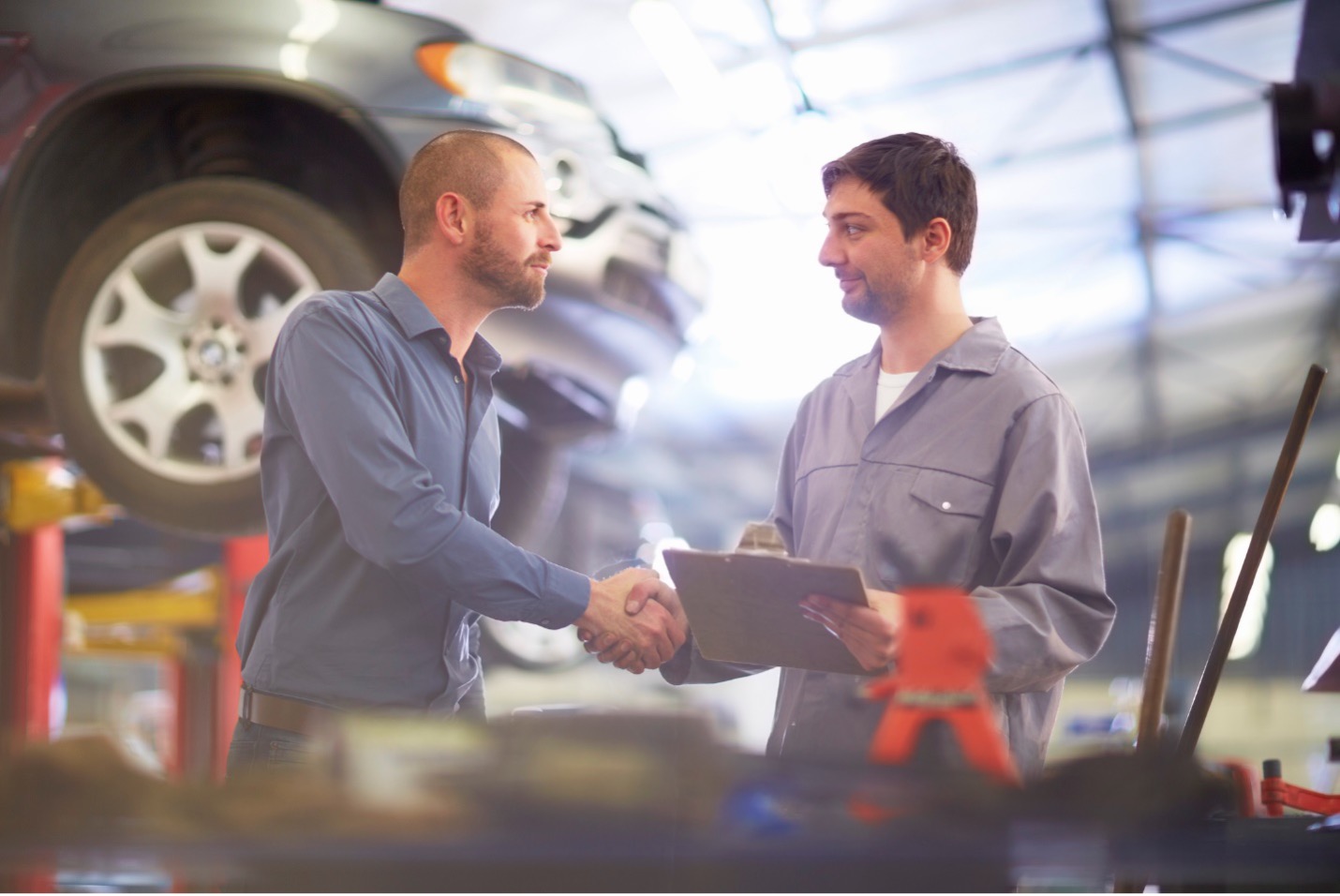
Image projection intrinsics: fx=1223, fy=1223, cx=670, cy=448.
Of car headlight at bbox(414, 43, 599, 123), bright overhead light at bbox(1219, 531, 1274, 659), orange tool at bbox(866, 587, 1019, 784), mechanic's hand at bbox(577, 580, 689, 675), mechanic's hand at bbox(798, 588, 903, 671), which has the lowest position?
orange tool at bbox(866, 587, 1019, 784)

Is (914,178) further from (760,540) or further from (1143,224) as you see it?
(1143,224)

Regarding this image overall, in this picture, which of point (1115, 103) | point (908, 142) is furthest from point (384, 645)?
point (1115, 103)

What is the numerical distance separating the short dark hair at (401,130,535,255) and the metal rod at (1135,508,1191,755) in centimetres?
83

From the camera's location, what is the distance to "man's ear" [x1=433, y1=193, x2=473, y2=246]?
4.56ft

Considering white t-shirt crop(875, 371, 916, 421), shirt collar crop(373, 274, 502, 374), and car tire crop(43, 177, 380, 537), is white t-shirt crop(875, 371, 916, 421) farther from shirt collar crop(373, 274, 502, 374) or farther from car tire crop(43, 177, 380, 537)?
car tire crop(43, 177, 380, 537)

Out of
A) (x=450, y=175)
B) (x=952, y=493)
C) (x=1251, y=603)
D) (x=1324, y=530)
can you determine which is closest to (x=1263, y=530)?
(x=952, y=493)

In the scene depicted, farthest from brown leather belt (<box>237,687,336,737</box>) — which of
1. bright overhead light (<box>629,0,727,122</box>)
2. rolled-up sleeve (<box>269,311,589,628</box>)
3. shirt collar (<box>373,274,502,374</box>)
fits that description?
bright overhead light (<box>629,0,727,122</box>)

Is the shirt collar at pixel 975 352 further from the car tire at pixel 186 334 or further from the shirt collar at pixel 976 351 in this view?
the car tire at pixel 186 334

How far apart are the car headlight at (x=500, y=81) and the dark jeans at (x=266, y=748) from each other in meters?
1.04

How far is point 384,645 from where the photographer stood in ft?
4.15

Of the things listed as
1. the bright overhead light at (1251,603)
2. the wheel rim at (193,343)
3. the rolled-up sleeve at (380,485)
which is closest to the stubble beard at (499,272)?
the rolled-up sleeve at (380,485)

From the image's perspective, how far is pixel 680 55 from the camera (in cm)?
363

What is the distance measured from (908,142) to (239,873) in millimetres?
1008

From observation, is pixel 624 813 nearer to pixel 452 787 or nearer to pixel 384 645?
pixel 452 787
